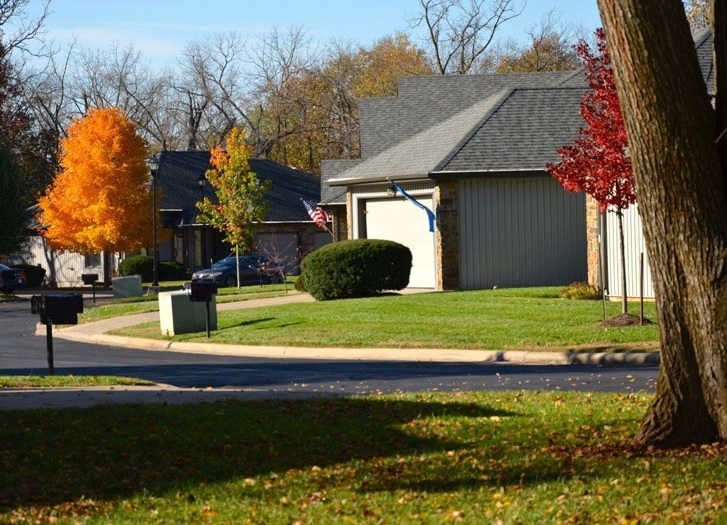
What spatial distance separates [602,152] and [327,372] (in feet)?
25.5

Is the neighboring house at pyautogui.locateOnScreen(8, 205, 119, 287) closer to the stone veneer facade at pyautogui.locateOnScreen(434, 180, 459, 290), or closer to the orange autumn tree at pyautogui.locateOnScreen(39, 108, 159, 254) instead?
the orange autumn tree at pyautogui.locateOnScreen(39, 108, 159, 254)

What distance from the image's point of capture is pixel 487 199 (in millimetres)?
33188

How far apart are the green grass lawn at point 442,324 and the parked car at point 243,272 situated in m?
19.0

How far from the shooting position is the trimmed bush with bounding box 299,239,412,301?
101 ft

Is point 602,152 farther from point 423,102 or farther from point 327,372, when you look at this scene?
point 423,102

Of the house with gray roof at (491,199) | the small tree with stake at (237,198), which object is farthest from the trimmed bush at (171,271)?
the house with gray roof at (491,199)

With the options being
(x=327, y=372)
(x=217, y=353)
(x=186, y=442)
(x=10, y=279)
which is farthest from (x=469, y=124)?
(x=186, y=442)

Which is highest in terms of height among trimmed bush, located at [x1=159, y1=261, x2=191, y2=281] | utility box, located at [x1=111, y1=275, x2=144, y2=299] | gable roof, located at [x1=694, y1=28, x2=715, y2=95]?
gable roof, located at [x1=694, y1=28, x2=715, y2=95]

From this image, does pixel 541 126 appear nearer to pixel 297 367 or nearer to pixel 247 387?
pixel 297 367

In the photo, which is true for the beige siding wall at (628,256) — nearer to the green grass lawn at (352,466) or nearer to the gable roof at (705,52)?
the gable roof at (705,52)

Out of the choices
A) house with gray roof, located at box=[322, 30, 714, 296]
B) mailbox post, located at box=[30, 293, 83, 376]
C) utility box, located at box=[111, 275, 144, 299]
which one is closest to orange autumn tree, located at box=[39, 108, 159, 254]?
utility box, located at box=[111, 275, 144, 299]

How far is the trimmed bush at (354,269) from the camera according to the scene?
101 feet

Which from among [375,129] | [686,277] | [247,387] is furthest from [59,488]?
[375,129]

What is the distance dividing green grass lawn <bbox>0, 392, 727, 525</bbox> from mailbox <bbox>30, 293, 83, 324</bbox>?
20.9 ft
